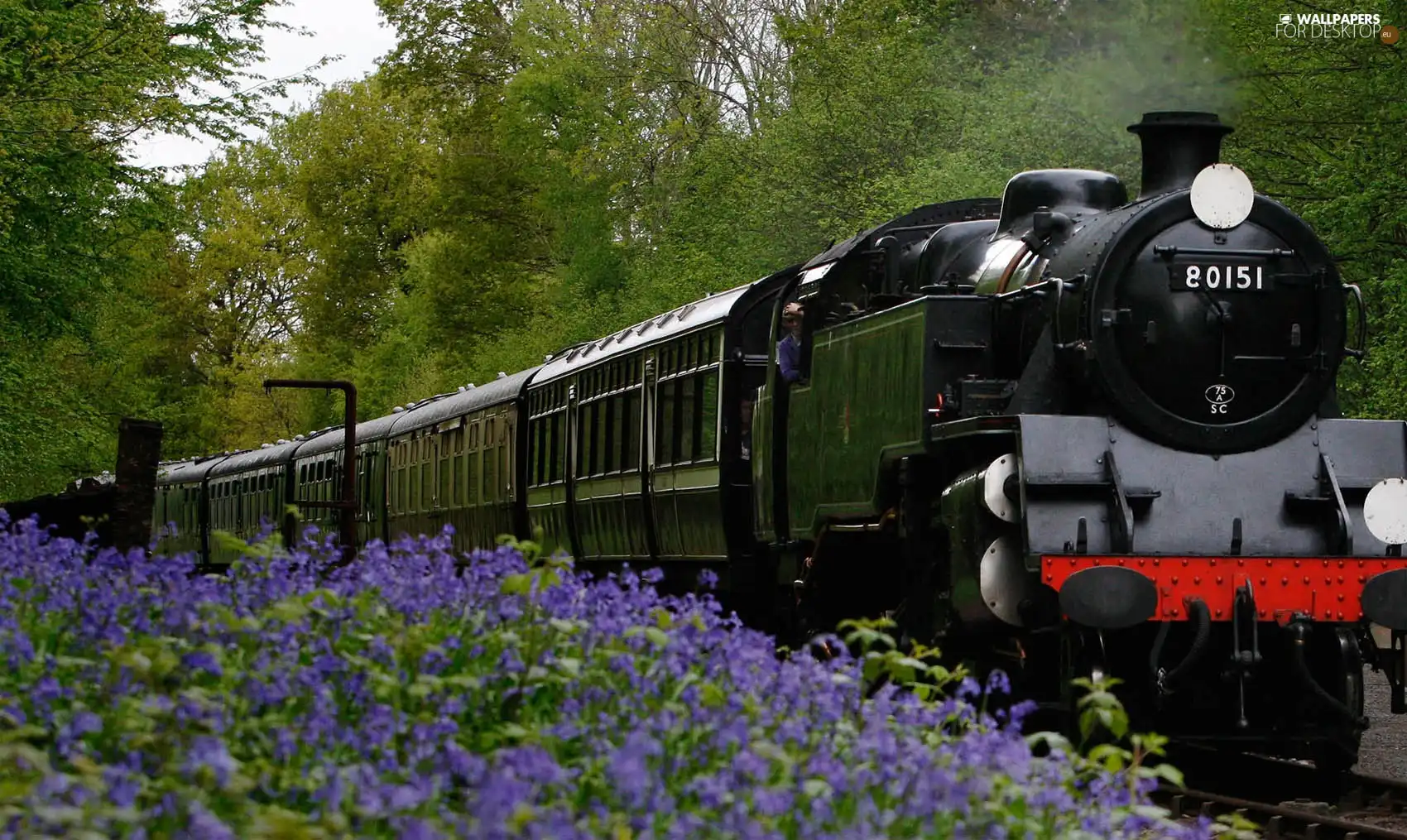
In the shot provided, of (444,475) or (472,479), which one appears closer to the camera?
(472,479)

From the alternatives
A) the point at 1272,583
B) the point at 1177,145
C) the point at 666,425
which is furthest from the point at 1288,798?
the point at 666,425

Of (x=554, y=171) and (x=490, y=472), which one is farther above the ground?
(x=554, y=171)

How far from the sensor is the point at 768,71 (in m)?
39.5

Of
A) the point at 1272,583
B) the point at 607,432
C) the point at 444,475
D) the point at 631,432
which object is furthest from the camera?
the point at 444,475

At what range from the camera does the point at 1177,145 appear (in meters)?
9.45

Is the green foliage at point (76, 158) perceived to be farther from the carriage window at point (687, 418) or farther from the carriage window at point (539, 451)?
the carriage window at point (687, 418)

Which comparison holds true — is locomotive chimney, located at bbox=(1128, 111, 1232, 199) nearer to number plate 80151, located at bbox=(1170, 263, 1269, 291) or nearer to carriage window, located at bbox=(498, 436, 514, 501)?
number plate 80151, located at bbox=(1170, 263, 1269, 291)

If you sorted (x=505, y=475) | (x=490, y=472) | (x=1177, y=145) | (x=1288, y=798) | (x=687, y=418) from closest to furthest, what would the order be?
(x=1177, y=145), (x=1288, y=798), (x=687, y=418), (x=505, y=475), (x=490, y=472)

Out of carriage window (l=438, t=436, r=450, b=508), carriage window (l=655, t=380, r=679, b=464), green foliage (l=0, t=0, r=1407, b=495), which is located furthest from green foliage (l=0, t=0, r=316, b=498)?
carriage window (l=655, t=380, r=679, b=464)

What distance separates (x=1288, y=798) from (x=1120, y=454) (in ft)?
7.34

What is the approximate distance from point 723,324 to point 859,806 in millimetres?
8698

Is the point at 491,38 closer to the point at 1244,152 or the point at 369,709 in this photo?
the point at 1244,152

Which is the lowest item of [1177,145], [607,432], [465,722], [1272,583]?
[465,722]

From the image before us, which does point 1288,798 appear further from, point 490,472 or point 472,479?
point 472,479
